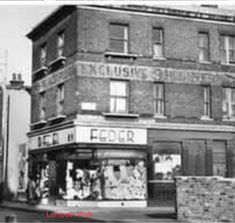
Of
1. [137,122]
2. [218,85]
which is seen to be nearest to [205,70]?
Result: [218,85]

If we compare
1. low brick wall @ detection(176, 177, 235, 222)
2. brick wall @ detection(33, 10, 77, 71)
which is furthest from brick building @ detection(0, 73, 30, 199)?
low brick wall @ detection(176, 177, 235, 222)

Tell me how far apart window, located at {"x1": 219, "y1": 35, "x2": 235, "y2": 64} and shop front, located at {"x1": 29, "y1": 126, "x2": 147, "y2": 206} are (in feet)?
20.3

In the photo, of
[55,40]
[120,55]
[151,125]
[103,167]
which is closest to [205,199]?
[103,167]

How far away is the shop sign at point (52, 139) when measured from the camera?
26.4m

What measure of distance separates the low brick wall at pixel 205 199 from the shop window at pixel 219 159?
31.3 feet

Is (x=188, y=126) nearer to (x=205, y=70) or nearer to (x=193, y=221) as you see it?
(x=205, y=70)

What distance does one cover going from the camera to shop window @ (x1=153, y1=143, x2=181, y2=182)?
88.5ft

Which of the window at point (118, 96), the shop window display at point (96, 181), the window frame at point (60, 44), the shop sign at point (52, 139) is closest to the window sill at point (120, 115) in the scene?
the window at point (118, 96)

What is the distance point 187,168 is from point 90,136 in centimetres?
523

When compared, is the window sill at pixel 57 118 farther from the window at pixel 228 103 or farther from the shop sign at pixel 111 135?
the window at pixel 228 103

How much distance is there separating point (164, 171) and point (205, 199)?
9142mm

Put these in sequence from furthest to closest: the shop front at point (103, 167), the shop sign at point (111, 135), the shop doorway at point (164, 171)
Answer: the shop doorway at point (164, 171), the shop front at point (103, 167), the shop sign at point (111, 135)

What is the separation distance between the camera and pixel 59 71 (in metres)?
28.3

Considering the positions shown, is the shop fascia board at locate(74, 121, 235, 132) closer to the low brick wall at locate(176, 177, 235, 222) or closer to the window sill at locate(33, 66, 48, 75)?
the window sill at locate(33, 66, 48, 75)
